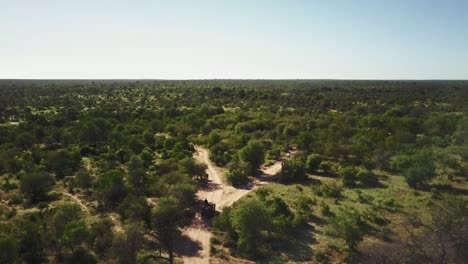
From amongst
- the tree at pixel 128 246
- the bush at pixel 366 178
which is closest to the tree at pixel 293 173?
the bush at pixel 366 178

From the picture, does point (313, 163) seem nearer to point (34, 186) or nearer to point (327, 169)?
point (327, 169)

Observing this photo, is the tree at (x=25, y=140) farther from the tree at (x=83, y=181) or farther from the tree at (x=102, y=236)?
the tree at (x=102, y=236)

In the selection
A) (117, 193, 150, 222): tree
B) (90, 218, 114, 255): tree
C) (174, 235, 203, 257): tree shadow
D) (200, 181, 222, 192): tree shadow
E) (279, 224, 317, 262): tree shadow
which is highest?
(117, 193, 150, 222): tree

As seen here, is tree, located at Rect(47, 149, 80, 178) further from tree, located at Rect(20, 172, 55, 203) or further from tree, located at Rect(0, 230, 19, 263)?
tree, located at Rect(0, 230, 19, 263)

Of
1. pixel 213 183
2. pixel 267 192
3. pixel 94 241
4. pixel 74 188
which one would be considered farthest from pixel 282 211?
pixel 74 188

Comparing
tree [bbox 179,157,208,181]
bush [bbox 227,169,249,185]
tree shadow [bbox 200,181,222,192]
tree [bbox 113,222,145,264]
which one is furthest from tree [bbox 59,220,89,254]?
bush [bbox 227,169,249,185]
